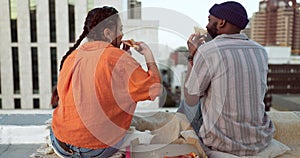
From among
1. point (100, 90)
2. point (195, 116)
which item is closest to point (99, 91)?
point (100, 90)

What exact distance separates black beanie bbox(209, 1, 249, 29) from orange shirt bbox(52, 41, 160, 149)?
0.31 metres

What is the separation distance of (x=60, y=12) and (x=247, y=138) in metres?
7.01

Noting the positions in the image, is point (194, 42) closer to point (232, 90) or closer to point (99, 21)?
point (232, 90)

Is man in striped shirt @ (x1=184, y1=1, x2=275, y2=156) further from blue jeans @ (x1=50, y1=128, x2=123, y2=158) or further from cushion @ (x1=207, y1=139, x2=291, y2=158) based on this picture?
blue jeans @ (x1=50, y1=128, x2=123, y2=158)

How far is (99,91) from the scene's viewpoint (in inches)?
34.8

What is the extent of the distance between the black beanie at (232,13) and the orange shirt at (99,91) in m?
0.31

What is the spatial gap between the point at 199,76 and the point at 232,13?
234 millimetres

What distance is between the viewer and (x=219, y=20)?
39.4 inches

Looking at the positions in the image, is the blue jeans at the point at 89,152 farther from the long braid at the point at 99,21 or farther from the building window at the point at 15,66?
the building window at the point at 15,66

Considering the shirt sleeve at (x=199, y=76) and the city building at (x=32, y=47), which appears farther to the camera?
the city building at (x=32, y=47)

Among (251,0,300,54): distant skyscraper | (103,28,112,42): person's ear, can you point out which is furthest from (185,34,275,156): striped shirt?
(251,0,300,54): distant skyscraper

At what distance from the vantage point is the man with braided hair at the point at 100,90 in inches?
34.8

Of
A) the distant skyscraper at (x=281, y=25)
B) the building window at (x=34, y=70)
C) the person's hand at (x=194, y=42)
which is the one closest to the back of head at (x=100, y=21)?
the person's hand at (x=194, y=42)

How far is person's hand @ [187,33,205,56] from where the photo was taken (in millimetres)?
1051
